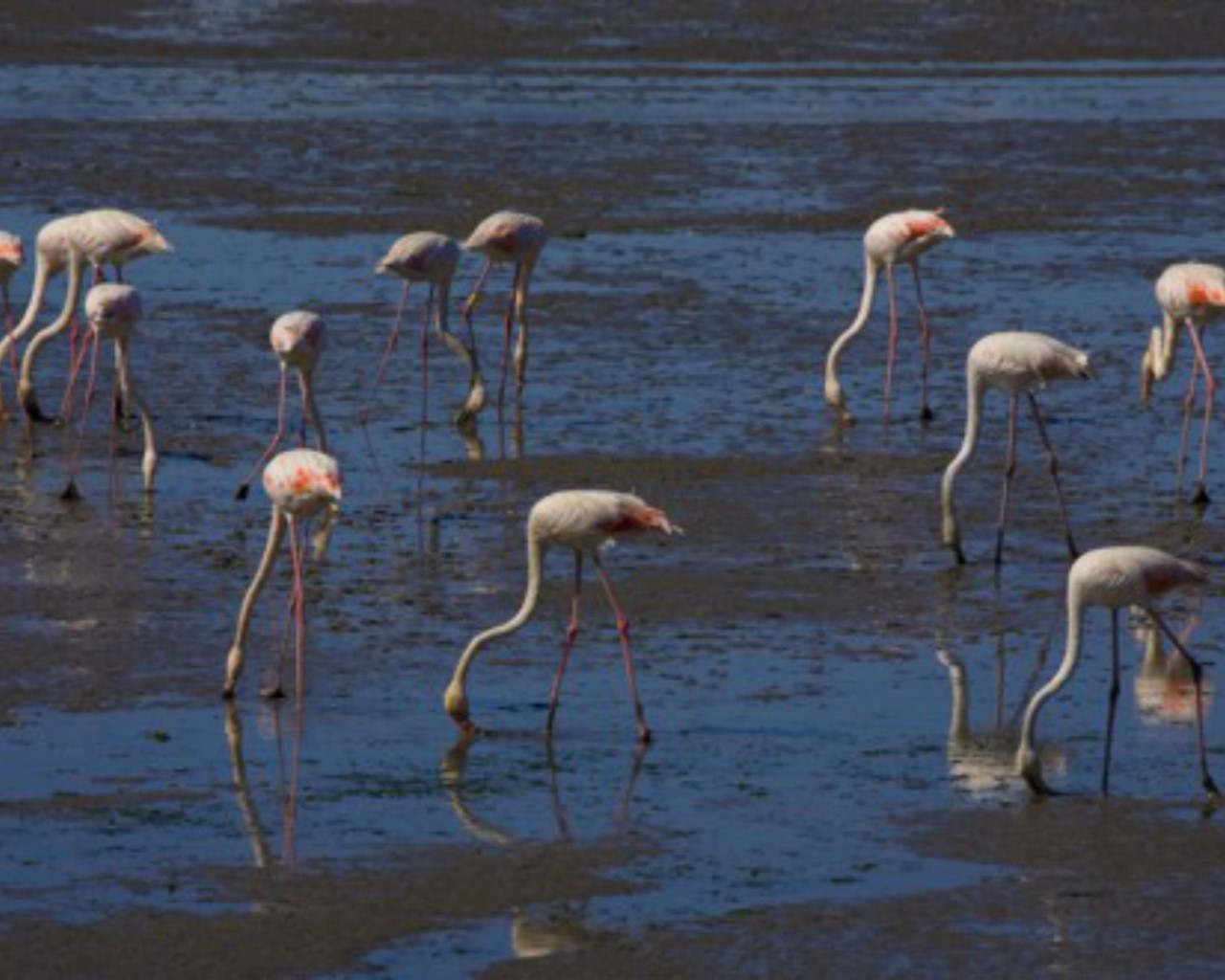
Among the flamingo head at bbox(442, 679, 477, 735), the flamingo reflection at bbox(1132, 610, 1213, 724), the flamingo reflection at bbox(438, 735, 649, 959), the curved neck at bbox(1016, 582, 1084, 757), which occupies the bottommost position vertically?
the flamingo reflection at bbox(438, 735, 649, 959)

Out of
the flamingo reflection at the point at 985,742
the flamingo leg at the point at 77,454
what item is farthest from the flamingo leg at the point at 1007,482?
the flamingo leg at the point at 77,454

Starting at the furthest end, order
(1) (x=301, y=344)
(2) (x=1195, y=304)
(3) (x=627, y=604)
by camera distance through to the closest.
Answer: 1. (2) (x=1195, y=304)
2. (1) (x=301, y=344)
3. (3) (x=627, y=604)

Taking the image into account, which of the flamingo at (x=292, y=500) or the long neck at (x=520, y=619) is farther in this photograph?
the flamingo at (x=292, y=500)

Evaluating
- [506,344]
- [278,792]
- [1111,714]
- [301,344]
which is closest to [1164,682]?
[1111,714]

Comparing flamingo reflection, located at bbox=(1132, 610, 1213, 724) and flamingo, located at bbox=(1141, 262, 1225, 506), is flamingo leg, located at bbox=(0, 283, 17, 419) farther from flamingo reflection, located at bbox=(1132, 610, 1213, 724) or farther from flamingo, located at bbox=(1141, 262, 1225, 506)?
flamingo reflection, located at bbox=(1132, 610, 1213, 724)

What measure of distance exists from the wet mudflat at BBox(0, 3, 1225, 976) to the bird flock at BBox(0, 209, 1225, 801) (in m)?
0.17

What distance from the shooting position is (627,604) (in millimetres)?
11398

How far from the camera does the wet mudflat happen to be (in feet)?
26.9

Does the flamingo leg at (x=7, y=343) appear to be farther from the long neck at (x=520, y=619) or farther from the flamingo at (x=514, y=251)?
the long neck at (x=520, y=619)

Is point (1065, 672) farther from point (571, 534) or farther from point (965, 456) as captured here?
point (965, 456)

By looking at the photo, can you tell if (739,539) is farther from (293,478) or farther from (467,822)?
(467,822)

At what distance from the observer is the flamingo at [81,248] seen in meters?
14.4

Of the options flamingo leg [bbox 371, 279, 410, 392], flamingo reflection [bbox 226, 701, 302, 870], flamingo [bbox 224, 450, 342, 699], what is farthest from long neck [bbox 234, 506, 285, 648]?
flamingo leg [bbox 371, 279, 410, 392]

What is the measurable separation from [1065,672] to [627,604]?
2568mm
